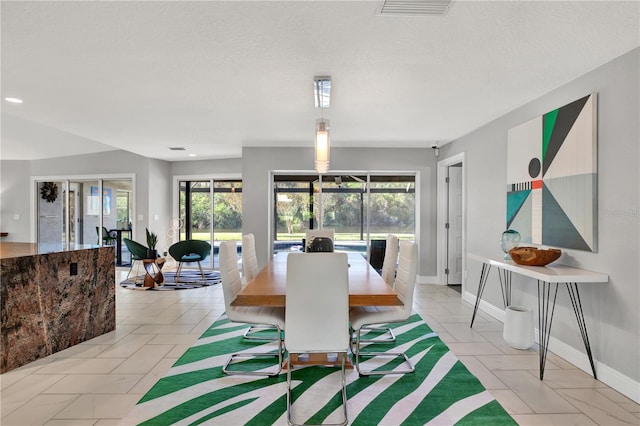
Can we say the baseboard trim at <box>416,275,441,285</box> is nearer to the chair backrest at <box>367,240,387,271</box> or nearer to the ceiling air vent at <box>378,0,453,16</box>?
the chair backrest at <box>367,240,387,271</box>

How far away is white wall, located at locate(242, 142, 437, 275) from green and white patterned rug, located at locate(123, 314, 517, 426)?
3168mm

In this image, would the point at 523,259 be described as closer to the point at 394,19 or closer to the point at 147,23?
the point at 394,19

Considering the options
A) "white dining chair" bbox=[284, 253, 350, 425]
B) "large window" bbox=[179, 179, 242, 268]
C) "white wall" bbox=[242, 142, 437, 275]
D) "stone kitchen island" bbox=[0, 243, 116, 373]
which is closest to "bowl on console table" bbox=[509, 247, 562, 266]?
"white dining chair" bbox=[284, 253, 350, 425]

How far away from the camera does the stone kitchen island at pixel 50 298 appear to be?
271cm

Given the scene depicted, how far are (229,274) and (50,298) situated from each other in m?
1.62

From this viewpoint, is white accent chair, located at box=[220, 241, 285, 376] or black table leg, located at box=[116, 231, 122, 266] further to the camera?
black table leg, located at box=[116, 231, 122, 266]

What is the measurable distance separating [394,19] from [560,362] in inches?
119

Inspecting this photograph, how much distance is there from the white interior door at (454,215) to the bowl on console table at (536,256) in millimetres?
2895

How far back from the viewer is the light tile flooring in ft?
7.02

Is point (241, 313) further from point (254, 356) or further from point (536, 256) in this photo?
point (536, 256)

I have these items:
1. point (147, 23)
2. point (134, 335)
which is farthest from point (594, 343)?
point (134, 335)

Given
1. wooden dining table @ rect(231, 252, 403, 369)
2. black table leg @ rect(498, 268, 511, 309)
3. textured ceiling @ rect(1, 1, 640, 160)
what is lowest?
black table leg @ rect(498, 268, 511, 309)

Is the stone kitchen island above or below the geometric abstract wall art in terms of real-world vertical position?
below

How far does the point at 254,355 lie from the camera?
9.81 feet
